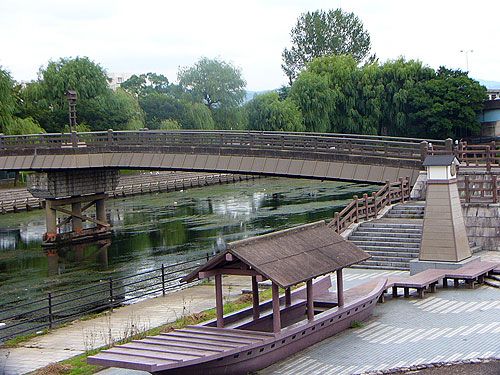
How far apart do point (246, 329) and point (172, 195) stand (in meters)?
59.8

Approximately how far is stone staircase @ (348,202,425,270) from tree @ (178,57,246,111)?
64.7m

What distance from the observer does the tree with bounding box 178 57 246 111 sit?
9944 centimetres

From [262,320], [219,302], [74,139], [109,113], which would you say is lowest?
[262,320]

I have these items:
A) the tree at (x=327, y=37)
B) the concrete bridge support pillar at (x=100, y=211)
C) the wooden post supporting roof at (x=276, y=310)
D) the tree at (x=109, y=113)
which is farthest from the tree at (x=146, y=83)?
the wooden post supporting roof at (x=276, y=310)

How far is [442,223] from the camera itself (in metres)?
27.0

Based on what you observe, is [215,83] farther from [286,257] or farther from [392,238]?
[286,257]

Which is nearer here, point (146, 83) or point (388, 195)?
point (388, 195)

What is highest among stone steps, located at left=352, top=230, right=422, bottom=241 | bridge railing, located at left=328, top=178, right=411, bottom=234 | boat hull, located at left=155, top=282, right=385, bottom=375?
bridge railing, located at left=328, top=178, right=411, bottom=234

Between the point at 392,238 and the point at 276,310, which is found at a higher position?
the point at 276,310

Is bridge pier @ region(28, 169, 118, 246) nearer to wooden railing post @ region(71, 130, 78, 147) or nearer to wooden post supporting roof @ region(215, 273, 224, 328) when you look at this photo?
wooden railing post @ region(71, 130, 78, 147)

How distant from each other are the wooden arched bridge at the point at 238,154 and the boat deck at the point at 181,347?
21.6 metres

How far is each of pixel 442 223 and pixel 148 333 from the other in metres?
9.97

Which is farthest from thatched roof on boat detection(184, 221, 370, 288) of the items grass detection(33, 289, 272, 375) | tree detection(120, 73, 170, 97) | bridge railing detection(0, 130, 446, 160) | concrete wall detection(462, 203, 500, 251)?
tree detection(120, 73, 170, 97)

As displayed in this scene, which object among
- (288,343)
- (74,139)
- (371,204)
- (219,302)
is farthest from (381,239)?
(74,139)
